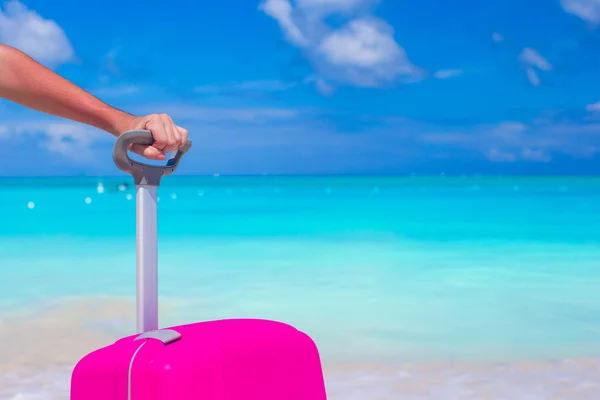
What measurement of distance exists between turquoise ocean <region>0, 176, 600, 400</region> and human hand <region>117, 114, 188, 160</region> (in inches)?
75.3

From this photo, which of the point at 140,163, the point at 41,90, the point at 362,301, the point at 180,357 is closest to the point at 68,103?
the point at 41,90

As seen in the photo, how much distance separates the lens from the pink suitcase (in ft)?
3.72

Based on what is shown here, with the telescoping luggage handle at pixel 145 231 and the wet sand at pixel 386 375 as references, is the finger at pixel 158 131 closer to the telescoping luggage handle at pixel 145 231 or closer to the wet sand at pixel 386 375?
the telescoping luggage handle at pixel 145 231

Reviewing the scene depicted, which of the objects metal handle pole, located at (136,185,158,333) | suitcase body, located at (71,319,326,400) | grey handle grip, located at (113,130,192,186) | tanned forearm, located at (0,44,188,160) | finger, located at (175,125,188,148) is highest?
tanned forearm, located at (0,44,188,160)

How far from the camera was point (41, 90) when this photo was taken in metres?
1.11

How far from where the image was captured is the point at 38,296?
5.37 meters

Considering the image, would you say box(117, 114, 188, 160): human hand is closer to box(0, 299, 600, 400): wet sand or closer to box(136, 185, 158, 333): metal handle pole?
box(136, 185, 158, 333): metal handle pole

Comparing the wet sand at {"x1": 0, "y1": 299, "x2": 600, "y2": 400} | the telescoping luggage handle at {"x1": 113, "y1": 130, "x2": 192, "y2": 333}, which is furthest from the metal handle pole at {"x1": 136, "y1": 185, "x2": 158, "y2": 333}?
the wet sand at {"x1": 0, "y1": 299, "x2": 600, "y2": 400}

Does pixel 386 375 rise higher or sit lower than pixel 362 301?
lower

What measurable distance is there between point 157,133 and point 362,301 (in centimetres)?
405

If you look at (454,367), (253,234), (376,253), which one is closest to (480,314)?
(454,367)

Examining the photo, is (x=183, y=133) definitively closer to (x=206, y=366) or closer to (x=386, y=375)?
(x=206, y=366)

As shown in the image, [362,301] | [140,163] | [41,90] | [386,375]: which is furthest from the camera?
[362,301]

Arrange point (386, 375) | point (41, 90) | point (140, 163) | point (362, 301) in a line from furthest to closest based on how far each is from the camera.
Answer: point (362, 301)
point (386, 375)
point (140, 163)
point (41, 90)
